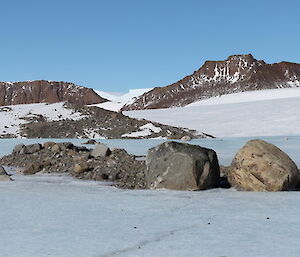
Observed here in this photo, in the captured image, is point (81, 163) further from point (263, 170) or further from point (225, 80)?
point (225, 80)

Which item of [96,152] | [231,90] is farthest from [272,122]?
[231,90]

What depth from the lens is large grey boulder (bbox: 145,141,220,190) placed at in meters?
7.98

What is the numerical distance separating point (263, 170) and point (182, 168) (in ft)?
5.11

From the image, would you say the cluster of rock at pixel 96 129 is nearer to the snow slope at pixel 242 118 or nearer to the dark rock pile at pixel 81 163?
the snow slope at pixel 242 118

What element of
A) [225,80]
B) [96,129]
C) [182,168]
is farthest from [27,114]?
[225,80]

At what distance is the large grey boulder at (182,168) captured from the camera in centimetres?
798

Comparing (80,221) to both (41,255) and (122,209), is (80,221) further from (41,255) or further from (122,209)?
(41,255)

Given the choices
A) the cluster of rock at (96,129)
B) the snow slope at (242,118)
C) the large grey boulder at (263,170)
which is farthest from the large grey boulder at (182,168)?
the snow slope at (242,118)

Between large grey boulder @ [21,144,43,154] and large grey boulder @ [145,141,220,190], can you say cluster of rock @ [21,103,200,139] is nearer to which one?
large grey boulder @ [21,144,43,154]

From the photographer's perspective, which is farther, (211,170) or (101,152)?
(101,152)

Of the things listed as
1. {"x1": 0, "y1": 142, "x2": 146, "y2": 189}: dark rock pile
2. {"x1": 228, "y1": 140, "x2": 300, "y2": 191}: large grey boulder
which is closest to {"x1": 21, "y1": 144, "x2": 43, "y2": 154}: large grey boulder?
{"x1": 0, "y1": 142, "x2": 146, "y2": 189}: dark rock pile

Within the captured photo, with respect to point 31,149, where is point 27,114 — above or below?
above

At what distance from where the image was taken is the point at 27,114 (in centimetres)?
3238

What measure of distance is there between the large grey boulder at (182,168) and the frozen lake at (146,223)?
0.31m
